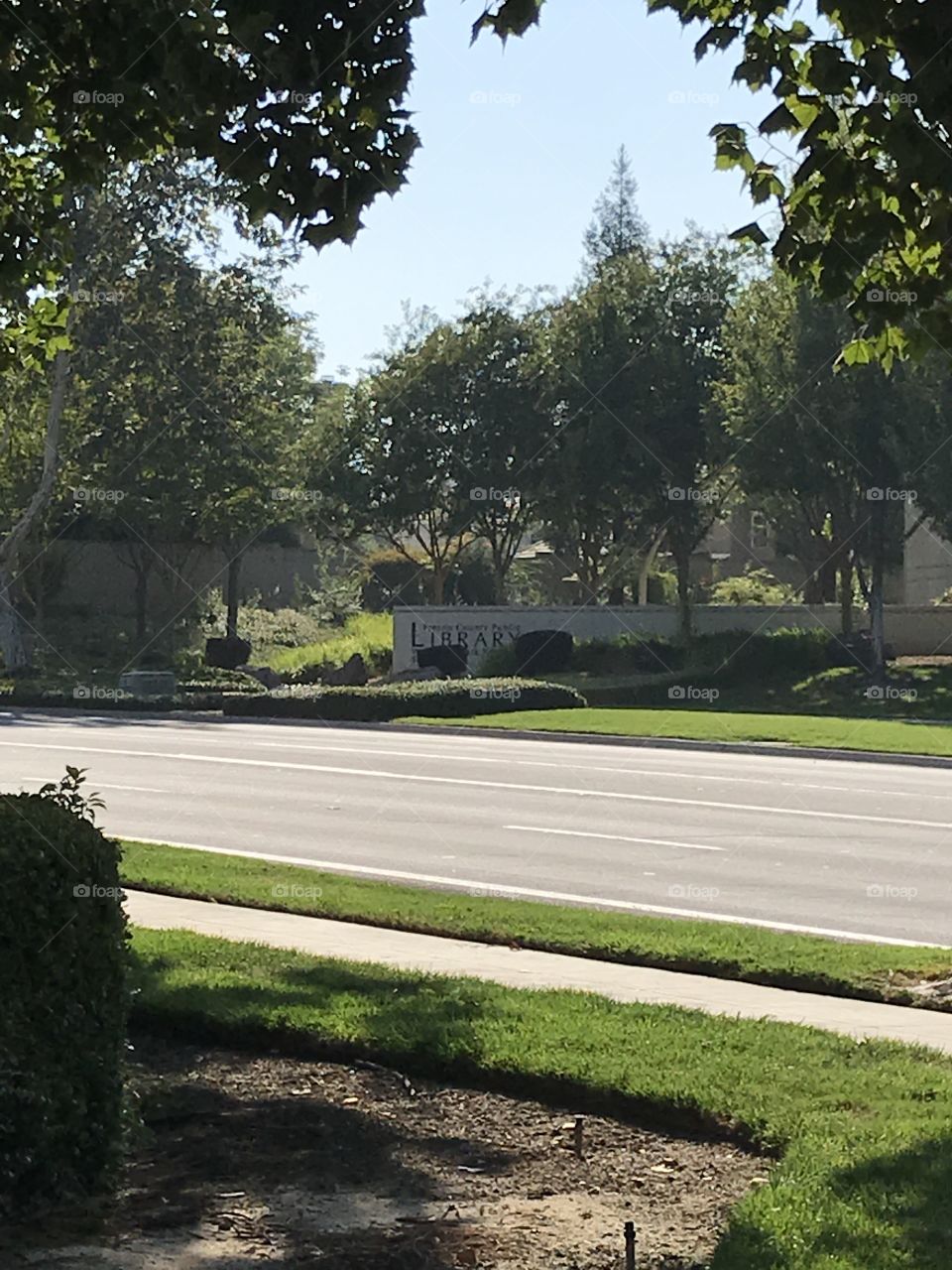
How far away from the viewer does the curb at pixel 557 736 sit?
82.7ft

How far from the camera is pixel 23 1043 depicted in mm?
5410

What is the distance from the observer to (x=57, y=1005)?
217 inches

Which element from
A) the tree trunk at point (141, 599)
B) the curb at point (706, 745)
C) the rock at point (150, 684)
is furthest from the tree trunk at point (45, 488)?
the curb at point (706, 745)

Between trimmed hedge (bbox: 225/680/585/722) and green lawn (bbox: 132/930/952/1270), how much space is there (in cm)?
2300

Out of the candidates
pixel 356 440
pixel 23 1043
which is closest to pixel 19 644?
pixel 356 440

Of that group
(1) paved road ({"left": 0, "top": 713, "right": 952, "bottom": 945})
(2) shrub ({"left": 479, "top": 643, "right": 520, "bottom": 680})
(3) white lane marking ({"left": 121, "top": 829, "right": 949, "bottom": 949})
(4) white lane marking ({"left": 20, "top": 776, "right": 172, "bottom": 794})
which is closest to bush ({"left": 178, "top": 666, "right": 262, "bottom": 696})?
(2) shrub ({"left": 479, "top": 643, "right": 520, "bottom": 680})

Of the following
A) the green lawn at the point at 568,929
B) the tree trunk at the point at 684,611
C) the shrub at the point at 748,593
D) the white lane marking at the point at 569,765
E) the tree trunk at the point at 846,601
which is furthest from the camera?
the shrub at the point at 748,593

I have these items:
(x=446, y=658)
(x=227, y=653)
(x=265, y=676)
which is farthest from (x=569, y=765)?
(x=227, y=653)

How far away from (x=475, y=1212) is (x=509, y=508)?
4442cm

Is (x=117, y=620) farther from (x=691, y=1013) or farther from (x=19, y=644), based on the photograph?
(x=691, y=1013)

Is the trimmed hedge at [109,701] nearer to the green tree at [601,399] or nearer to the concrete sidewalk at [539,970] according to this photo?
the green tree at [601,399]

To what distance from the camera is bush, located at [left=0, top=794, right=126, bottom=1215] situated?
5.32 meters

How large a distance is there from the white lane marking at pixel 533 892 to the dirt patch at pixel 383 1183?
4651mm

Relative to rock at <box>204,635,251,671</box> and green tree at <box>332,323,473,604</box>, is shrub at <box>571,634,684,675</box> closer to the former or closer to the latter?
green tree at <box>332,323,473,604</box>
